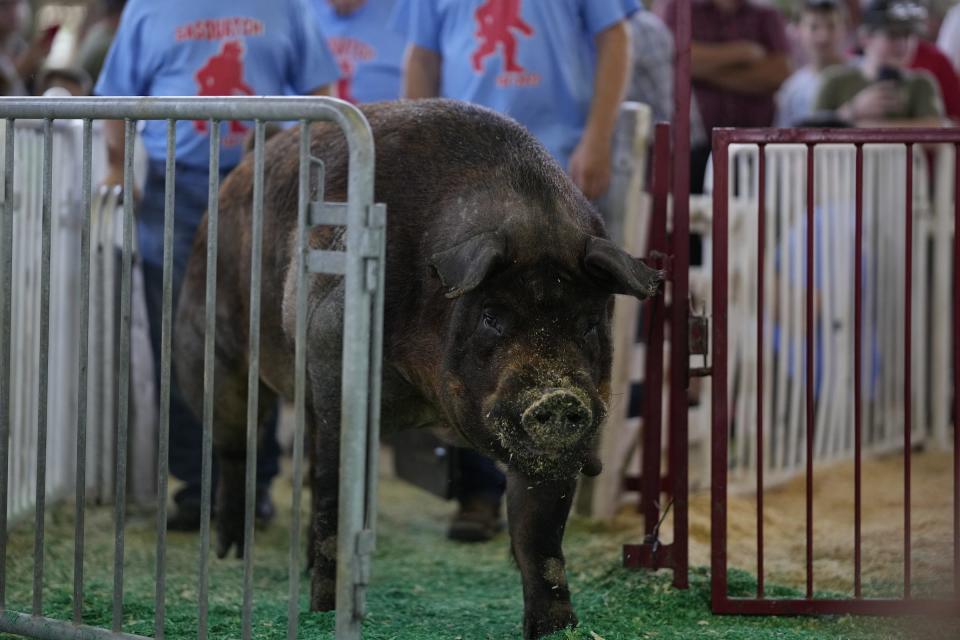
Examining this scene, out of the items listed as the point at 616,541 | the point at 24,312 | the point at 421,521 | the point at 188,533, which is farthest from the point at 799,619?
the point at 24,312

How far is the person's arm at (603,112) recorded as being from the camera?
18.4 ft

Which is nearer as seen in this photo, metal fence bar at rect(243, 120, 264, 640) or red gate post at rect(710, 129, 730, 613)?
metal fence bar at rect(243, 120, 264, 640)

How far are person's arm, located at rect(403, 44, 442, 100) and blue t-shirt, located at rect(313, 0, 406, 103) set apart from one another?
123 centimetres

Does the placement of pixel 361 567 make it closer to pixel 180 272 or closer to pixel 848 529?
pixel 180 272

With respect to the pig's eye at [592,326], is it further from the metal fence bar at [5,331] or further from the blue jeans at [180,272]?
the blue jeans at [180,272]

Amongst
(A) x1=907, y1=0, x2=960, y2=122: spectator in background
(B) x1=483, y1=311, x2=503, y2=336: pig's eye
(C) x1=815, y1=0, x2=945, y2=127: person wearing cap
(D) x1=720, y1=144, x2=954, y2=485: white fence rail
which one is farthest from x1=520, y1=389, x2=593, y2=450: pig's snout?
(A) x1=907, y1=0, x2=960, y2=122: spectator in background

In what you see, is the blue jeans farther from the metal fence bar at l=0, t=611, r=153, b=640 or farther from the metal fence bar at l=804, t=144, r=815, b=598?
the metal fence bar at l=804, t=144, r=815, b=598

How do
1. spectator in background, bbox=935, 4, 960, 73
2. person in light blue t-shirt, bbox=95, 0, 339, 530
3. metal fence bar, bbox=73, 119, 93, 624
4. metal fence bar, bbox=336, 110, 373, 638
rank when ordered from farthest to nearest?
spectator in background, bbox=935, 4, 960, 73
person in light blue t-shirt, bbox=95, 0, 339, 530
metal fence bar, bbox=73, 119, 93, 624
metal fence bar, bbox=336, 110, 373, 638

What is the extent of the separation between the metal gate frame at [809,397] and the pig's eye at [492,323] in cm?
89

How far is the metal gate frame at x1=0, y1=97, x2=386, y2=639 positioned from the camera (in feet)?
10.3

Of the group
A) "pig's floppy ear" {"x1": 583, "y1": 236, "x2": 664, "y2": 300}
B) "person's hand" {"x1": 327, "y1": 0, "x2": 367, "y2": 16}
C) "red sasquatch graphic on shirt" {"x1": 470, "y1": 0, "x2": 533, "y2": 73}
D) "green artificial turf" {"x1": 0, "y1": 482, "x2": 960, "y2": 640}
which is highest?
"person's hand" {"x1": 327, "y1": 0, "x2": 367, "y2": 16}

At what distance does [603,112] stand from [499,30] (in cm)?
56

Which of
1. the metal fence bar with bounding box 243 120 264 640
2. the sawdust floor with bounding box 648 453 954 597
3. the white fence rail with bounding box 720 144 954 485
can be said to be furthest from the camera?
the white fence rail with bounding box 720 144 954 485

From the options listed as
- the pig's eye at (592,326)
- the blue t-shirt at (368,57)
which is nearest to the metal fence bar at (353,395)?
the pig's eye at (592,326)
